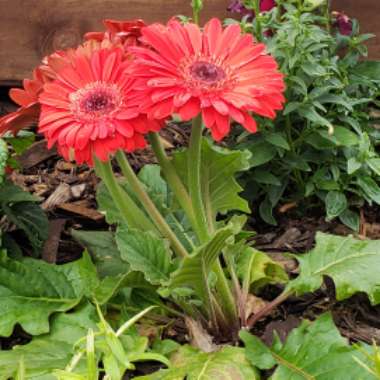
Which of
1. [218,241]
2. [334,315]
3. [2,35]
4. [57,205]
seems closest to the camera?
[218,241]

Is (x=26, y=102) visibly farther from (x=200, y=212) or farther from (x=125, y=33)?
(x=200, y=212)

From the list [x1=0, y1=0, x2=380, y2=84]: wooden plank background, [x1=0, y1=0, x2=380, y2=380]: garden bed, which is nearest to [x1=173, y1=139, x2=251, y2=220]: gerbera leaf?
[x1=0, y1=0, x2=380, y2=380]: garden bed

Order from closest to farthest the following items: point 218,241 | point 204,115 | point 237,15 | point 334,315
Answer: point 204,115, point 218,241, point 334,315, point 237,15

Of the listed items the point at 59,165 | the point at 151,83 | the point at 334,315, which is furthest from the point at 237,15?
the point at 151,83

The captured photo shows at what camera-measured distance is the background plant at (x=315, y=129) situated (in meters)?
2.20

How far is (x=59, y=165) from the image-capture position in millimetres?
2816

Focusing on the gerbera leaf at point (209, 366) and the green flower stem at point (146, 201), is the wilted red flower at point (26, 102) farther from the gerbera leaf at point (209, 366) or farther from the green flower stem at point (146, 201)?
the gerbera leaf at point (209, 366)

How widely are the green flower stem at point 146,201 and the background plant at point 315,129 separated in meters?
0.58

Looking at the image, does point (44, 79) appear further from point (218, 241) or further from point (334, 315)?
point (334, 315)

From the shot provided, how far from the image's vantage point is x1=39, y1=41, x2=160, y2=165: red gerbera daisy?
147 cm

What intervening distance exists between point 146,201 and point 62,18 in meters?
1.41

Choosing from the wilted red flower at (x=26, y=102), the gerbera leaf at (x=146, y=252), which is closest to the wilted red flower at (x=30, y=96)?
the wilted red flower at (x=26, y=102)

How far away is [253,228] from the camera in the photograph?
243cm

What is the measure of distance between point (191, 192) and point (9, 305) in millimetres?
553
